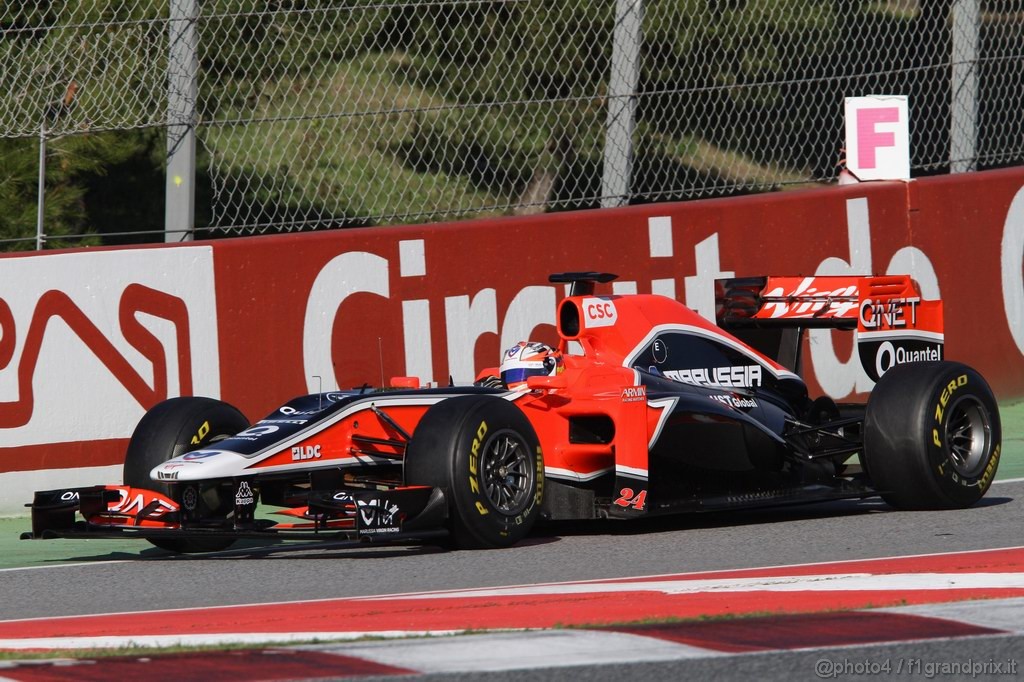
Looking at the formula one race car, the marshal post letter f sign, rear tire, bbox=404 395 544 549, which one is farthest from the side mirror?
the marshal post letter f sign

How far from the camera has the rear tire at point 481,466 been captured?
731cm

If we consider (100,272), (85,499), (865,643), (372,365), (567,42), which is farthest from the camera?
(567,42)

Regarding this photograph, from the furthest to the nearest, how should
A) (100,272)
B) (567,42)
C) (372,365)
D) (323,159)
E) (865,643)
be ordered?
1. (567,42)
2. (323,159)
3. (372,365)
4. (100,272)
5. (865,643)

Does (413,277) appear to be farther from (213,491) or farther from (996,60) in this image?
(996,60)

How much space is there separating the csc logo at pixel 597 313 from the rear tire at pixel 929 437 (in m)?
1.34

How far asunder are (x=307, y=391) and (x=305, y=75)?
2782mm

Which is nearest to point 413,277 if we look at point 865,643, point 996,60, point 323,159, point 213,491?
point 323,159

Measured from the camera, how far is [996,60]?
43.1ft

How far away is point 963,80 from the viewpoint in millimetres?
12891

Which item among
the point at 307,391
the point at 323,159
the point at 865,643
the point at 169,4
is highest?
the point at 169,4

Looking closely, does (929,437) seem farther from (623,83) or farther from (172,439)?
(623,83)

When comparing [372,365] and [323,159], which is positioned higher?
[323,159]

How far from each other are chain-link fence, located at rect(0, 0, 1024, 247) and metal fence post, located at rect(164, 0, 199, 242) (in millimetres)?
12

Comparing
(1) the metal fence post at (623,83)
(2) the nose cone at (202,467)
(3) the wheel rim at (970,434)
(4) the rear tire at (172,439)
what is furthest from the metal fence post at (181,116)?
(3) the wheel rim at (970,434)
